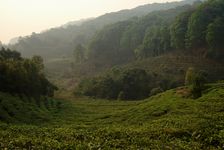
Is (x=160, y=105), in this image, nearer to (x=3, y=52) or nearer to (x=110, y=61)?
(x=3, y=52)

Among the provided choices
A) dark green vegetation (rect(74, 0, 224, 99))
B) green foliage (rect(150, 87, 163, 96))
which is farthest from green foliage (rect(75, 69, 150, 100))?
green foliage (rect(150, 87, 163, 96))

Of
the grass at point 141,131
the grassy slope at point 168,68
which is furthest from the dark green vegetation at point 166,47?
the grass at point 141,131

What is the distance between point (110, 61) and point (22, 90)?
9995cm

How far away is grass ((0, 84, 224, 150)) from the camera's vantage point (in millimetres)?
30906

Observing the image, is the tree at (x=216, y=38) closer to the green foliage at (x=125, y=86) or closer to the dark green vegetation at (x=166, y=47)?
the dark green vegetation at (x=166, y=47)

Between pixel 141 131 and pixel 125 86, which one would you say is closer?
pixel 141 131

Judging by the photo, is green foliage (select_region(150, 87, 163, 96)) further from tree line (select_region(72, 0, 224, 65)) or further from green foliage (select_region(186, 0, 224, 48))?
green foliage (select_region(186, 0, 224, 48))

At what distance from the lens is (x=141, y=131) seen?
125ft

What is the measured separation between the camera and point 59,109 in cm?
6656

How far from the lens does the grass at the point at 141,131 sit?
30.9 metres

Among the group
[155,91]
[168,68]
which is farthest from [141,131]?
[168,68]

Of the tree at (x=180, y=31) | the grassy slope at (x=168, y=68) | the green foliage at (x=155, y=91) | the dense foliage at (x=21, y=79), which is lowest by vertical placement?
the green foliage at (x=155, y=91)

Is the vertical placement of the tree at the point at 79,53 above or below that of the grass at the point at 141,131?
above

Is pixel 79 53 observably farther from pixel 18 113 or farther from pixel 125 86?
pixel 18 113
